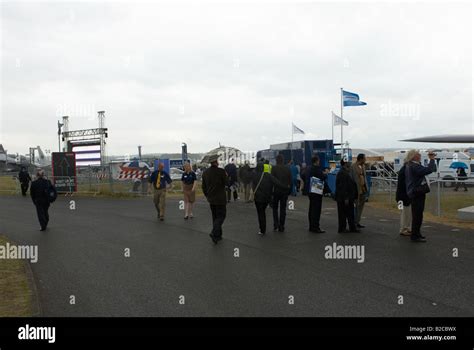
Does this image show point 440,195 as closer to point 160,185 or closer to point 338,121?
point 160,185

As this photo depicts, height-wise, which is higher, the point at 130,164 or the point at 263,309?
the point at 130,164

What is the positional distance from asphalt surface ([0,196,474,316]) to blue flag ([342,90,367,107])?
18624mm

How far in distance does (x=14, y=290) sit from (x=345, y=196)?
7.12m

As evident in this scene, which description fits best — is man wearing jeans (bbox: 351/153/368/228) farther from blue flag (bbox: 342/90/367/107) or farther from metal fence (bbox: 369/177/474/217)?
blue flag (bbox: 342/90/367/107)

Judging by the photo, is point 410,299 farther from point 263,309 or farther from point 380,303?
point 263,309

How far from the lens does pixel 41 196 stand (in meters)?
13.1

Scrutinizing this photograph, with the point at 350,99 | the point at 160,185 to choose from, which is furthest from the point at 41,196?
the point at 350,99

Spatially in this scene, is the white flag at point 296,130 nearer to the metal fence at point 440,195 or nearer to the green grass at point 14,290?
the metal fence at point 440,195

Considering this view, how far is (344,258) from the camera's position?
8.71m
